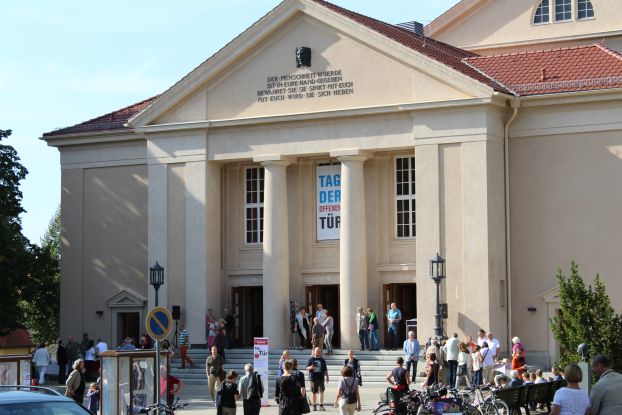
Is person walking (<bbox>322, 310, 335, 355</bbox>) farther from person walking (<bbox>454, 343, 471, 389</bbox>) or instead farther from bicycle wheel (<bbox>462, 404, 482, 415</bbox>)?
bicycle wheel (<bbox>462, 404, 482, 415</bbox>)

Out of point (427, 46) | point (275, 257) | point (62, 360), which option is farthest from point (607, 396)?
point (62, 360)

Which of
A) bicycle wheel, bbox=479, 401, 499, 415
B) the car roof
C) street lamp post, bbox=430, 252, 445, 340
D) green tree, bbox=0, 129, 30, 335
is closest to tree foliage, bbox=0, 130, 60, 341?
green tree, bbox=0, 129, 30, 335

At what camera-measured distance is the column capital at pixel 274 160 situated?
41812 millimetres

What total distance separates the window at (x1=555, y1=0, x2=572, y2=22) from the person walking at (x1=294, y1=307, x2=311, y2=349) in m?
13.4

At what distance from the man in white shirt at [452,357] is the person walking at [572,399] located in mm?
19306

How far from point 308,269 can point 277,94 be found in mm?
5788

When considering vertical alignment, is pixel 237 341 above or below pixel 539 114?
below

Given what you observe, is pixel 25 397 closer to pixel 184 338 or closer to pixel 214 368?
pixel 214 368

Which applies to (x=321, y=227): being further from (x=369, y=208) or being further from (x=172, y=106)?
(x=172, y=106)

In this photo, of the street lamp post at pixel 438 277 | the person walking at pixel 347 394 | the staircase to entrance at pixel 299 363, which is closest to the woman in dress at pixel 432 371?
the street lamp post at pixel 438 277

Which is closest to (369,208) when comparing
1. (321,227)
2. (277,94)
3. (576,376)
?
(321,227)

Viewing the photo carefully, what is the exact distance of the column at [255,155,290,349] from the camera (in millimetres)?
41688

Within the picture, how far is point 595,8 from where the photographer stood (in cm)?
4375

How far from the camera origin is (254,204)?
43.8 meters
